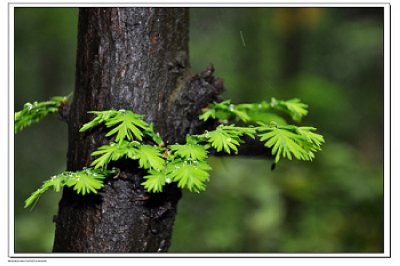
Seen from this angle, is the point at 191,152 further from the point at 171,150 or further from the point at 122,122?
the point at 122,122

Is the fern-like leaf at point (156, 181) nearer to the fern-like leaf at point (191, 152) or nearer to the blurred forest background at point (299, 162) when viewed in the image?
the fern-like leaf at point (191, 152)

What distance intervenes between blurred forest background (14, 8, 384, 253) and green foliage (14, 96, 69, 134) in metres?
1.51

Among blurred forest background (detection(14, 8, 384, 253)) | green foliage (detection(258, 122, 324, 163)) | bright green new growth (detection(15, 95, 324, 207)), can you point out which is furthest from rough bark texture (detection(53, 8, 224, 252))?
blurred forest background (detection(14, 8, 384, 253))

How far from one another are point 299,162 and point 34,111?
2239mm

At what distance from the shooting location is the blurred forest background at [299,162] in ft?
7.68

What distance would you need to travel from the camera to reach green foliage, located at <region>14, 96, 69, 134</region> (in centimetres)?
73

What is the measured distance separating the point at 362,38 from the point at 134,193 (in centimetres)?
263

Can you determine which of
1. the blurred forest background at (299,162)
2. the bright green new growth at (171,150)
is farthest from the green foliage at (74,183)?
the blurred forest background at (299,162)

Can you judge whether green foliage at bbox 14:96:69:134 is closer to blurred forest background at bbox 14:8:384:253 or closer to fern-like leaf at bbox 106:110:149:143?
fern-like leaf at bbox 106:110:149:143

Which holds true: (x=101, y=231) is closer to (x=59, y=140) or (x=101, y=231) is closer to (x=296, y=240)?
(x=296, y=240)

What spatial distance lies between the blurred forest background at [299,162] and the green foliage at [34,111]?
4.95 feet

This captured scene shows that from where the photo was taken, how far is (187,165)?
53 cm

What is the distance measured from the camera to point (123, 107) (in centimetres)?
67
